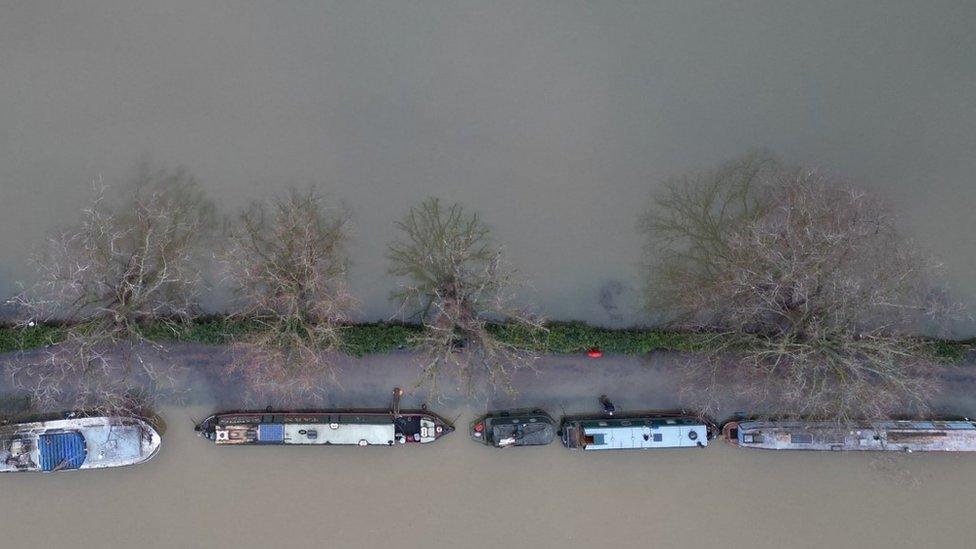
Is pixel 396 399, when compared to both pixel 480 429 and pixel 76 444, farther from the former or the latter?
pixel 76 444

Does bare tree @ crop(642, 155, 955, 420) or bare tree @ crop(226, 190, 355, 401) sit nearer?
bare tree @ crop(642, 155, 955, 420)

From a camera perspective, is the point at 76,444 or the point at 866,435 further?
the point at 866,435

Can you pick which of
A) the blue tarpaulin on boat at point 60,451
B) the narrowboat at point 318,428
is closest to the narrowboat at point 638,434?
the narrowboat at point 318,428

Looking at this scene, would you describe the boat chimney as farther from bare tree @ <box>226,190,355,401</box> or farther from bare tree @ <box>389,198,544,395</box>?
bare tree @ <box>226,190,355,401</box>

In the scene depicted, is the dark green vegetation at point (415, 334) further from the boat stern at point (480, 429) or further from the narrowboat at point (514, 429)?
the boat stern at point (480, 429)

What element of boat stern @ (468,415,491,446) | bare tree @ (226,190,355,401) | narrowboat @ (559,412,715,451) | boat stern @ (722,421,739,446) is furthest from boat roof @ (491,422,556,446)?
boat stern @ (722,421,739,446)

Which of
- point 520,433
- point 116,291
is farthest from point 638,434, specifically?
point 116,291
